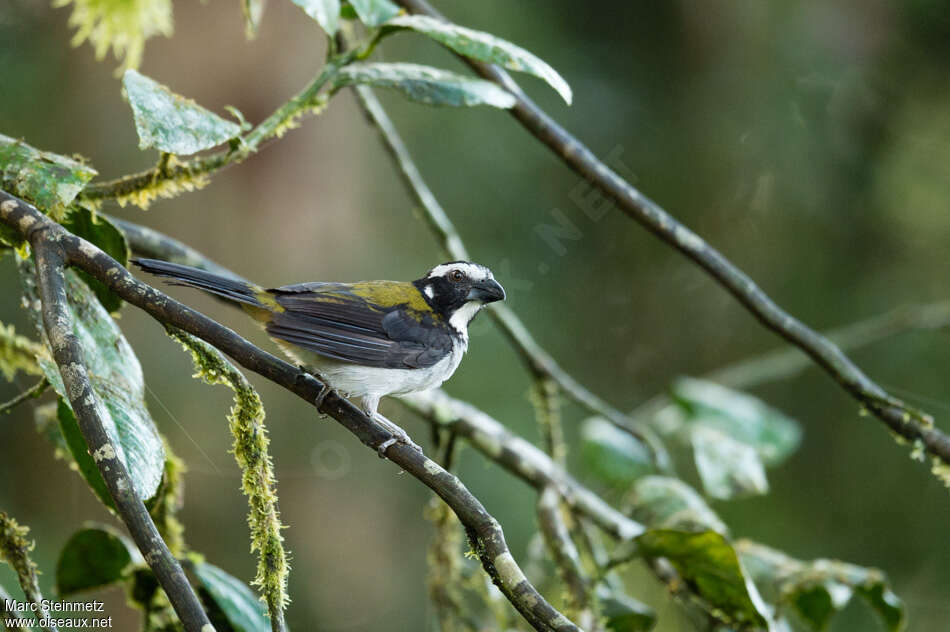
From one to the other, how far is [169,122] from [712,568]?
1.78m

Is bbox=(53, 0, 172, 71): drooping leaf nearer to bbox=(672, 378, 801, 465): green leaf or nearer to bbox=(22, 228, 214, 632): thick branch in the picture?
bbox=(22, 228, 214, 632): thick branch

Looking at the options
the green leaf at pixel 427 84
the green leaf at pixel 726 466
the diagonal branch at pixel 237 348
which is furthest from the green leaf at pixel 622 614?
the green leaf at pixel 427 84

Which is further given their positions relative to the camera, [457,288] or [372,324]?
[457,288]

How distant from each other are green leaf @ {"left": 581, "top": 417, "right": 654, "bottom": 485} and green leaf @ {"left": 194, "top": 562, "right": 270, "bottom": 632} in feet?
5.55

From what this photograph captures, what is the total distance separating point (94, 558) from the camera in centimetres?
243

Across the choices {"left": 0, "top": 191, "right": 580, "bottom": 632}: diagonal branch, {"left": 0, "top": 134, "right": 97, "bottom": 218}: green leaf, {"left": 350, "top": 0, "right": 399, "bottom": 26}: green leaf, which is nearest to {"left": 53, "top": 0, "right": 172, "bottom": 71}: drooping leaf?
{"left": 350, "top": 0, "right": 399, "bottom": 26}: green leaf

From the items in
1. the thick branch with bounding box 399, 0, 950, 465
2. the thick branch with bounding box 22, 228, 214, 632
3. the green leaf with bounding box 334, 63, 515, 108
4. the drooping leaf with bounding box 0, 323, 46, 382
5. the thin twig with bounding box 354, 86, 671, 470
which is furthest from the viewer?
the thin twig with bounding box 354, 86, 671, 470

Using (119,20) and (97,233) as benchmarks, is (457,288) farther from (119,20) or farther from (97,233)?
(119,20)

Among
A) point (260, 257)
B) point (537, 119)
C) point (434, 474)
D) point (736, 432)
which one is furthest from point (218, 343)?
point (260, 257)

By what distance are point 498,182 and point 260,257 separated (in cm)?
227

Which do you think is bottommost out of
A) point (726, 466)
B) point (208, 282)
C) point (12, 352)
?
point (12, 352)

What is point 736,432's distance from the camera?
372 cm

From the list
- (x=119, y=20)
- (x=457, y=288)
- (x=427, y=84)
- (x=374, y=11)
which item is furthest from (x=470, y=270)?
(x=119, y=20)

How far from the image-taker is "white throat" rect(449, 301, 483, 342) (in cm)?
315
